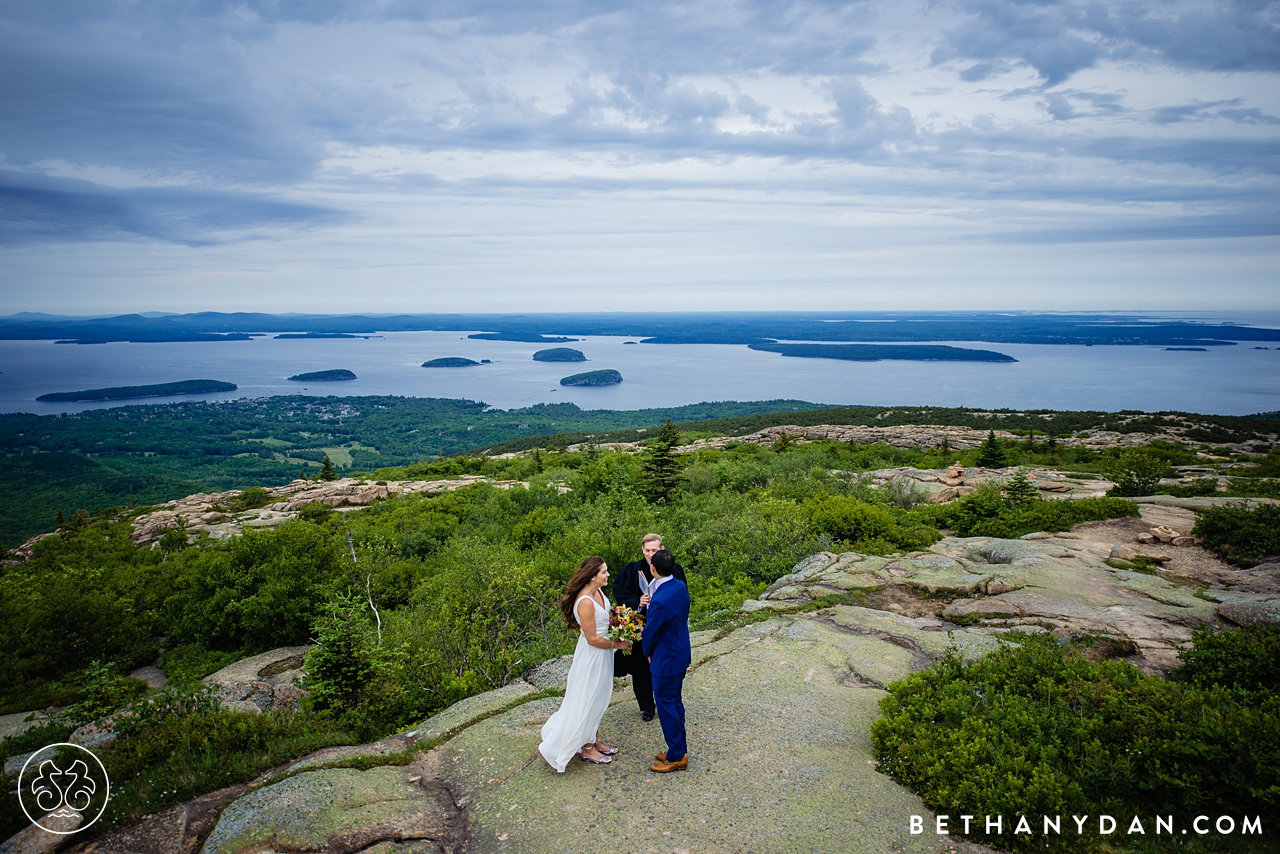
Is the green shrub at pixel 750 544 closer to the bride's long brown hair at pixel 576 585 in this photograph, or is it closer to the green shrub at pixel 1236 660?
the green shrub at pixel 1236 660

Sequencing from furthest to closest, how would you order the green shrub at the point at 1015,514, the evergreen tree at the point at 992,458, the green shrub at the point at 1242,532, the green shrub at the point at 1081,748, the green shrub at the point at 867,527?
the evergreen tree at the point at 992,458
the green shrub at the point at 1015,514
the green shrub at the point at 867,527
the green shrub at the point at 1242,532
the green shrub at the point at 1081,748

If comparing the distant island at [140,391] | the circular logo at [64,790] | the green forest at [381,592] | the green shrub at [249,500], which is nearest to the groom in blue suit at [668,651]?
the green forest at [381,592]

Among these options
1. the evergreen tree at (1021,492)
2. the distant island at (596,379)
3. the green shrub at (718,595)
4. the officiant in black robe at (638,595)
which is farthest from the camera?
the distant island at (596,379)

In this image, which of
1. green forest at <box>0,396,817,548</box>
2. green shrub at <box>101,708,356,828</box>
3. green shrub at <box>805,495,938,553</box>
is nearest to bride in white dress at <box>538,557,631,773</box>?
green shrub at <box>101,708,356,828</box>

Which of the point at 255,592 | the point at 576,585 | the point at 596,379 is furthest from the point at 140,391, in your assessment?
the point at 576,585

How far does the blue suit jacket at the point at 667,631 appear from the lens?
5.32 metres

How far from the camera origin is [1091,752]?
4934 millimetres

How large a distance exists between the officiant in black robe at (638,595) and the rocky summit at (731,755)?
50cm

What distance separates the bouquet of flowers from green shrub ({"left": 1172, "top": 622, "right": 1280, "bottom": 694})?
226 inches

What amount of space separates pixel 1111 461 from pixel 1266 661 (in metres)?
26.5

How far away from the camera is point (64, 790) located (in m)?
4.96

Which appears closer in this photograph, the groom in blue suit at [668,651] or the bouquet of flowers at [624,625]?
the groom in blue suit at [668,651]

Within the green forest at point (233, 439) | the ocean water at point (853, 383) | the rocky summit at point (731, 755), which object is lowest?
the green forest at point (233, 439)

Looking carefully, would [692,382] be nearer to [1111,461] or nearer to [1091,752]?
[1111,461]
